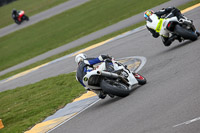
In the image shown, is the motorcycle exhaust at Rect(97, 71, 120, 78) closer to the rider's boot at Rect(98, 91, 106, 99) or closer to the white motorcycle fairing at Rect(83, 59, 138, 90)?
the white motorcycle fairing at Rect(83, 59, 138, 90)

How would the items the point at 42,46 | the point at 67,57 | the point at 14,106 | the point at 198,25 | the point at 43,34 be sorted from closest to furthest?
1. the point at 14,106
2. the point at 198,25
3. the point at 67,57
4. the point at 42,46
5. the point at 43,34

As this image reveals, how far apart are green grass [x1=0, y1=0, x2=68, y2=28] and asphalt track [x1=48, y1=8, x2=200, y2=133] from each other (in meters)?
28.4

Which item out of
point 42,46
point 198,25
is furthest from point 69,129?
point 42,46

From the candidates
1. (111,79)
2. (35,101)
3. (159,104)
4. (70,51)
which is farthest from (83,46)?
(159,104)

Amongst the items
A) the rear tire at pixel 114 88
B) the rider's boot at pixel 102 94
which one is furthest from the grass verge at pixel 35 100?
the rear tire at pixel 114 88

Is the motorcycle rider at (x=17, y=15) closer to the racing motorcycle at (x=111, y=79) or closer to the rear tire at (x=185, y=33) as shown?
the rear tire at (x=185, y=33)

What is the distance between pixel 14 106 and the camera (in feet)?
48.9

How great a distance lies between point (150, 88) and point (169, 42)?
13.3 feet

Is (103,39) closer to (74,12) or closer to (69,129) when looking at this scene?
(74,12)

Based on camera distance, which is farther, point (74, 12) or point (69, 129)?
point (74, 12)

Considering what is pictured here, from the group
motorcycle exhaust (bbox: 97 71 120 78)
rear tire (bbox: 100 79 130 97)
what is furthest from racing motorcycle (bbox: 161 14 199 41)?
motorcycle exhaust (bbox: 97 71 120 78)

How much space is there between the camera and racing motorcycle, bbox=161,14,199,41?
41.9 feet

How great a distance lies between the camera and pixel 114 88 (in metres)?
9.82

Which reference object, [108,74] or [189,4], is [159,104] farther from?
[189,4]
